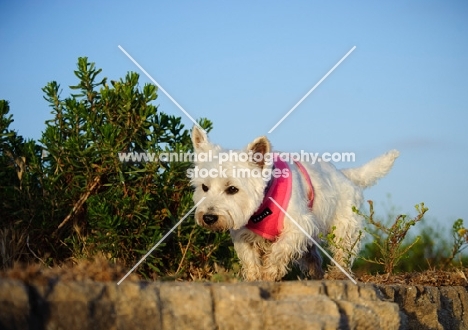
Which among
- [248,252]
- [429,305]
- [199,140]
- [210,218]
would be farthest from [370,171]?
[210,218]

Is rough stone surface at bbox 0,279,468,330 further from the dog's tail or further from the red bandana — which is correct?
the dog's tail

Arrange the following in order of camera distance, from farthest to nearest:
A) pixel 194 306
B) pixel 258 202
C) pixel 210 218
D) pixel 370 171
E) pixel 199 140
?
pixel 370 171 < pixel 199 140 < pixel 258 202 < pixel 210 218 < pixel 194 306

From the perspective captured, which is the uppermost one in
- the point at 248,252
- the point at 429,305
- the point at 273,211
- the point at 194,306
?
the point at 273,211

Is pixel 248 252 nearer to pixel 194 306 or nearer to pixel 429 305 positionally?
pixel 429 305

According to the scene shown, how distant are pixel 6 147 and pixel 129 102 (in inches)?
56.5

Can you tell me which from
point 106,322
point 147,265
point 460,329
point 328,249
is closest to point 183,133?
point 147,265

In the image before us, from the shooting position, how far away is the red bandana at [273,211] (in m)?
6.72

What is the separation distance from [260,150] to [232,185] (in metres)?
0.45

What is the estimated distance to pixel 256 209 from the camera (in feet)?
21.8

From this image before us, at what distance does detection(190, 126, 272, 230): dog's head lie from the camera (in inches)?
257

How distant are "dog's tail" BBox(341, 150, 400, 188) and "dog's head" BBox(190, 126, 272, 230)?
2.23 metres

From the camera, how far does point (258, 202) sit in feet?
21.8

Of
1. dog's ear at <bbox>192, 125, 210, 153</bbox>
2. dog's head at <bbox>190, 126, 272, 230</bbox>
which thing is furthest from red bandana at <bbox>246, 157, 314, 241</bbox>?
dog's ear at <bbox>192, 125, 210, 153</bbox>

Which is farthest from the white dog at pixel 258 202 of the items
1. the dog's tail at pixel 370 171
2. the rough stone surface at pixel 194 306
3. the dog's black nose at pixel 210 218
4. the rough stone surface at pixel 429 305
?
the rough stone surface at pixel 194 306
